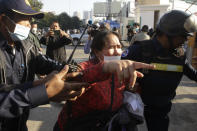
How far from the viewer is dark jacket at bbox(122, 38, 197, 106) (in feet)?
6.63

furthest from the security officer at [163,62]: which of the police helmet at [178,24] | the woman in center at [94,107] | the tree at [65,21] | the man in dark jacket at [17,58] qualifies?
the tree at [65,21]

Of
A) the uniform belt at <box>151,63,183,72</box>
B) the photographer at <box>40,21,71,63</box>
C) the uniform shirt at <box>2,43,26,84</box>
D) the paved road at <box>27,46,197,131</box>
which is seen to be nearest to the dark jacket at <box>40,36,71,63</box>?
the photographer at <box>40,21,71,63</box>

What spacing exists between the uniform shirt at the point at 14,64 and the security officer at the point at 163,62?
101 centimetres

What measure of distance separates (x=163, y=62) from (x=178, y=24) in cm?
42

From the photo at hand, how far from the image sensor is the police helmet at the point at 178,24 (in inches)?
78.1

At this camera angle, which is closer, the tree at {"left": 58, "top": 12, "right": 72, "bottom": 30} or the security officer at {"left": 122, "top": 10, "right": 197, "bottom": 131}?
the security officer at {"left": 122, "top": 10, "right": 197, "bottom": 131}

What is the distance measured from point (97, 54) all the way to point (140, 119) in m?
0.76

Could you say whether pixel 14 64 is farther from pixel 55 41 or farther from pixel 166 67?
pixel 55 41

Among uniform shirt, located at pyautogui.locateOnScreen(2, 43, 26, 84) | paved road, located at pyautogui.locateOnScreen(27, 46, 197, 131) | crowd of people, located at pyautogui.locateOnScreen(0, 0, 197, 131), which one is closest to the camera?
crowd of people, located at pyautogui.locateOnScreen(0, 0, 197, 131)

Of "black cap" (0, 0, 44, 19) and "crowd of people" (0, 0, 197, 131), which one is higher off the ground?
"black cap" (0, 0, 44, 19)

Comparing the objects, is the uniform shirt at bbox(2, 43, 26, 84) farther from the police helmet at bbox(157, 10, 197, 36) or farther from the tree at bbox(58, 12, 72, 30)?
the tree at bbox(58, 12, 72, 30)

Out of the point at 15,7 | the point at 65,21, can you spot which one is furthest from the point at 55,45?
the point at 65,21

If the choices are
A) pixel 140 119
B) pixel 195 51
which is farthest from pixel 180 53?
pixel 195 51

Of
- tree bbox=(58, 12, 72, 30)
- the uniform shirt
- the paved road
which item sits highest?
tree bbox=(58, 12, 72, 30)
